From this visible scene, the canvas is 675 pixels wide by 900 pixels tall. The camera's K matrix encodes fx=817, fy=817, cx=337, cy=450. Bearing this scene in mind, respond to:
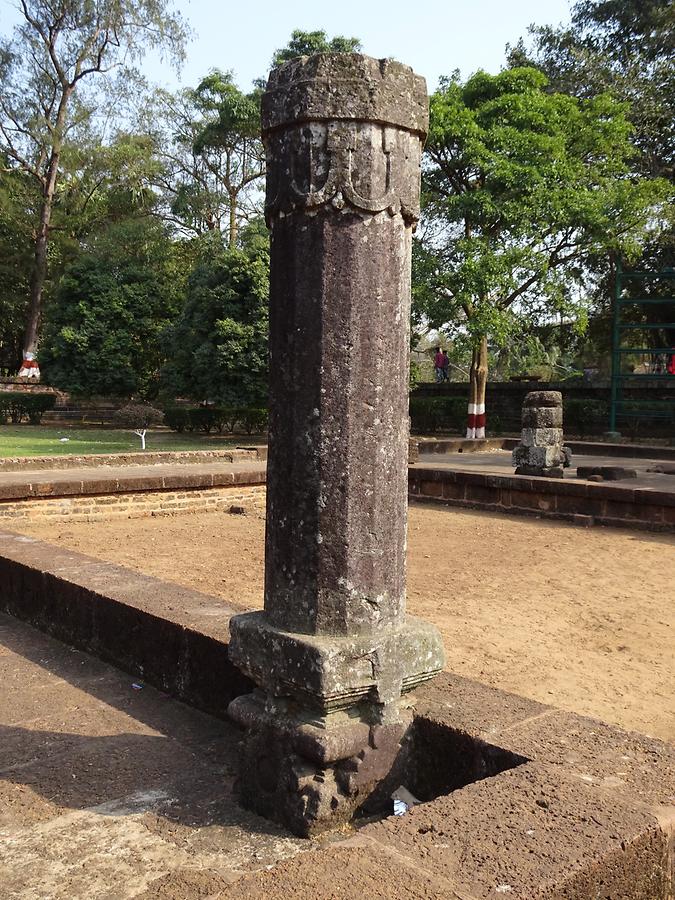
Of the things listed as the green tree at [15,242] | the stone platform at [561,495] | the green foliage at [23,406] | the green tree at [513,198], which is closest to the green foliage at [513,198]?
the green tree at [513,198]

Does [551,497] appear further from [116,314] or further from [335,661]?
[116,314]

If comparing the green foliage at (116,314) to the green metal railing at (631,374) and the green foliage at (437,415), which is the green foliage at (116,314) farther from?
the green metal railing at (631,374)

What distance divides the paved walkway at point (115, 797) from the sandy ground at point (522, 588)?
1676mm

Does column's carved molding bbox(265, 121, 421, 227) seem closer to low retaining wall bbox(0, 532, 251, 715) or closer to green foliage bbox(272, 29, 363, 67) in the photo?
low retaining wall bbox(0, 532, 251, 715)

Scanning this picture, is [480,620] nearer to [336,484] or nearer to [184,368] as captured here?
[336,484]

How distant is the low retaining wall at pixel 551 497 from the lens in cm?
889

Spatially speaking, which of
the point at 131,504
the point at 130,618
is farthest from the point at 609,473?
the point at 130,618

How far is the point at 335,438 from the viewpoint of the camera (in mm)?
2299

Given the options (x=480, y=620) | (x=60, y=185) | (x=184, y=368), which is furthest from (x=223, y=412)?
(x=480, y=620)

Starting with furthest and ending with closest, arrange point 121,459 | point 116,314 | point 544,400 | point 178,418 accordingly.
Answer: point 116,314, point 178,418, point 544,400, point 121,459

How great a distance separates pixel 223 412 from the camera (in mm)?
22062

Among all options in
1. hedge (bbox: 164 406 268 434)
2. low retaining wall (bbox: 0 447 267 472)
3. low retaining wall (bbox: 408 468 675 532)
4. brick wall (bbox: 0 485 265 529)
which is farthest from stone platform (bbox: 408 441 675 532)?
hedge (bbox: 164 406 268 434)

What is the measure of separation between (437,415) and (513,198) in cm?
768

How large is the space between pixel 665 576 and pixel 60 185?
2980 centimetres
